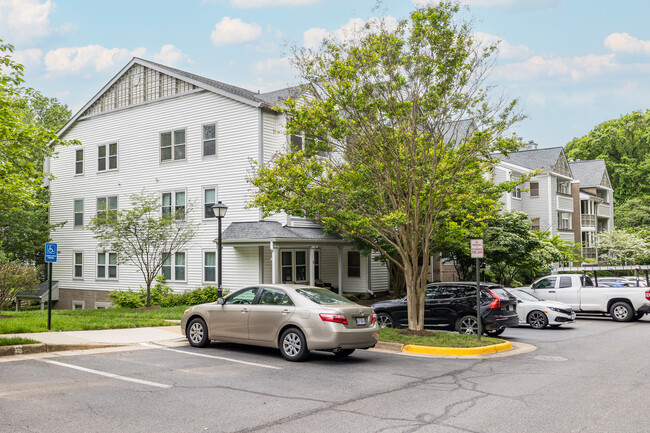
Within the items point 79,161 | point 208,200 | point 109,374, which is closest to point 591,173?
point 208,200

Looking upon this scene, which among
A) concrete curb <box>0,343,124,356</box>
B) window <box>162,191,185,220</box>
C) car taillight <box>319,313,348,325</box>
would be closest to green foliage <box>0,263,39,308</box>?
concrete curb <box>0,343,124,356</box>

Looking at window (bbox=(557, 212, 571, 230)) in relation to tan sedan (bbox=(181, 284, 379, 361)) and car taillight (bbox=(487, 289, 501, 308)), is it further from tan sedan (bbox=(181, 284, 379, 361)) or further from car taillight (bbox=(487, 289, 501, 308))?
tan sedan (bbox=(181, 284, 379, 361))

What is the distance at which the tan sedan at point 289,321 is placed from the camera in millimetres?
10727

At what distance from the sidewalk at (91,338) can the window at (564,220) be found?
120 ft

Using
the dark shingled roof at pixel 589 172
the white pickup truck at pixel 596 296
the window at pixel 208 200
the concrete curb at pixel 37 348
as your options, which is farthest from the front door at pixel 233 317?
the dark shingled roof at pixel 589 172

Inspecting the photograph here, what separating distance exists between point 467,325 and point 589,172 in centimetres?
4678

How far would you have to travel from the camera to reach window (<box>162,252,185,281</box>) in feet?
88.5

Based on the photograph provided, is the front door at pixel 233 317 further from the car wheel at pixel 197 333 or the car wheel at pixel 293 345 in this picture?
the car wheel at pixel 293 345

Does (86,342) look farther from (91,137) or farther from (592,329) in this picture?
(91,137)

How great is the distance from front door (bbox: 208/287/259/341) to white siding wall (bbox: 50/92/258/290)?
36.3 ft

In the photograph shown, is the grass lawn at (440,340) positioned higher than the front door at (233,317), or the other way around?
the front door at (233,317)

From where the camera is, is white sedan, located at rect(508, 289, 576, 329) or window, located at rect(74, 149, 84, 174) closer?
white sedan, located at rect(508, 289, 576, 329)

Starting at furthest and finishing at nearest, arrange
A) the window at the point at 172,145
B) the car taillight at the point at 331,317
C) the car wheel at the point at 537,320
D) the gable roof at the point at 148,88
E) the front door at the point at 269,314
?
the window at the point at 172,145 → the gable roof at the point at 148,88 → the car wheel at the point at 537,320 → the front door at the point at 269,314 → the car taillight at the point at 331,317

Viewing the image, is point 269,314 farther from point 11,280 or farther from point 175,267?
point 175,267
